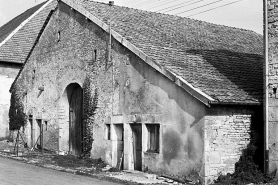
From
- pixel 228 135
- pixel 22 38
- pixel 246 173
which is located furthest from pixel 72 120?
pixel 22 38

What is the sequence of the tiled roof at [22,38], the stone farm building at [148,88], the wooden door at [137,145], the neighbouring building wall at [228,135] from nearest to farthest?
the neighbouring building wall at [228,135]
the stone farm building at [148,88]
the wooden door at [137,145]
the tiled roof at [22,38]

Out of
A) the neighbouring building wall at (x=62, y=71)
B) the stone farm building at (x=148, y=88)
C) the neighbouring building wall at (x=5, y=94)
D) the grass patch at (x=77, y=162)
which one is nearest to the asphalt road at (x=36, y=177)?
the grass patch at (x=77, y=162)

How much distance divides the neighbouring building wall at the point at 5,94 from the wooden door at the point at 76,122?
920cm

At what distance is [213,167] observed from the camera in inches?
470

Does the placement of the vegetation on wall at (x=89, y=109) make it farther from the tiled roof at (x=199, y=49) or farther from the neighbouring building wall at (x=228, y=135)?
the neighbouring building wall at (x=228, y=135)

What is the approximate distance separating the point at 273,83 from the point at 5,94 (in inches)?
753

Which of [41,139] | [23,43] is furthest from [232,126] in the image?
[23,43]

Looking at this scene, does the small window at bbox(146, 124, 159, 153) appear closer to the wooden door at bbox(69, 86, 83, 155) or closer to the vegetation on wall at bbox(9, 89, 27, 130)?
the wooden door at bbox(69, 86, 83, 155)

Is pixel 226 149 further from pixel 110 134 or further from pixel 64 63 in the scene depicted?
pixel 64 63

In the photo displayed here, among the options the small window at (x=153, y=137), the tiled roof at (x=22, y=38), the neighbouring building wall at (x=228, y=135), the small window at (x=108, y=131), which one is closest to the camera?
the neighbouring building wall at (x=228, y=135)

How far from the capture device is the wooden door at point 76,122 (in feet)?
59.7

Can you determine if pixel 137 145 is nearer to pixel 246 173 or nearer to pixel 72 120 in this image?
pixel 246 173

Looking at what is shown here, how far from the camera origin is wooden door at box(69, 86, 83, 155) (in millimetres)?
18188

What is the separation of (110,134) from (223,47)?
604 centimetres
